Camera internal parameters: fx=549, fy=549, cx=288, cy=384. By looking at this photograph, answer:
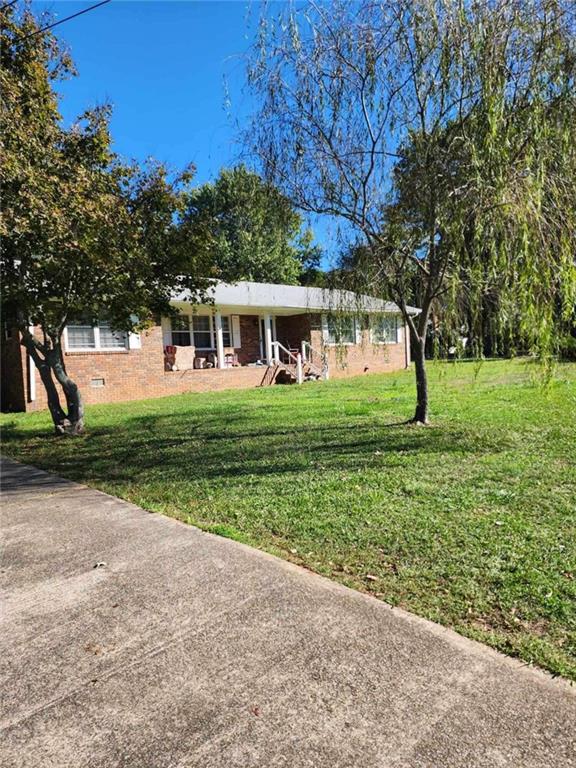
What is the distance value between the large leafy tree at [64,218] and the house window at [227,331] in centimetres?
1166

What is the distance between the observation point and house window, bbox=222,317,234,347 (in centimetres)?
2222

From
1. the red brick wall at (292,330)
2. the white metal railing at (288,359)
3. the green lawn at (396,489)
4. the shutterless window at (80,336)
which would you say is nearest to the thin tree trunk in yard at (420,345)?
the green lawn at (396,489)

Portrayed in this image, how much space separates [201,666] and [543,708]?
5.19 feet

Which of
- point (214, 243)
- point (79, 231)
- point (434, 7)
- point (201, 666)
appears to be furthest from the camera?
point (214, 243)

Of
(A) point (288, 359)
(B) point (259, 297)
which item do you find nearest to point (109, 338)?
(B) point (259, 297)

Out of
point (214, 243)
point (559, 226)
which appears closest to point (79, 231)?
point (214, 243)

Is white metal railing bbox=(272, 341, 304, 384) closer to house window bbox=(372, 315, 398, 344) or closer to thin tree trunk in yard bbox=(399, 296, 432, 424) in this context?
house window bbox=(372, 315, 398, 344)

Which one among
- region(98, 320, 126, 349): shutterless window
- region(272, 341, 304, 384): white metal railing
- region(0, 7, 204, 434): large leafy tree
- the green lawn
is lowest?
the green lawn

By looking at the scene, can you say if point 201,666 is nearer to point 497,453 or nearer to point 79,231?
point 497,453

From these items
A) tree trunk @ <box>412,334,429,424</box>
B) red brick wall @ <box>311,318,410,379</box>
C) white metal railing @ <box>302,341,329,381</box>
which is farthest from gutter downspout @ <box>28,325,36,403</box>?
red brick wall @ <box>311,318,410,379</box>

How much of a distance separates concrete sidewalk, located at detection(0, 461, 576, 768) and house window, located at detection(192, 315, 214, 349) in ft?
57.2

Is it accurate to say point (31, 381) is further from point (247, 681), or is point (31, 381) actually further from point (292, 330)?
point (247, 681)

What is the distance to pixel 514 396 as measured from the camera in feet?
40.8

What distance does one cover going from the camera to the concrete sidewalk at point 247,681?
2.18 meters
